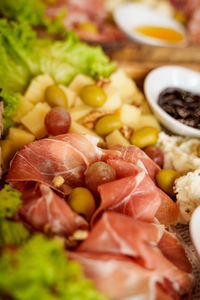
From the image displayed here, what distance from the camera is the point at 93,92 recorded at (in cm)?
159

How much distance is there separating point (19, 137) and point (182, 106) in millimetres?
879

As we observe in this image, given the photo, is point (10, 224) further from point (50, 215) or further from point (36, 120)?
point (36, 120)

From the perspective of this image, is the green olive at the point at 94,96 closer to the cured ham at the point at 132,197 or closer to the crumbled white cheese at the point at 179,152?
the crumbled white cheese at the point at 179,152

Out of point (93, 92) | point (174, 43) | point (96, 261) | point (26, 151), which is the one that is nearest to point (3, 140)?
point (26, 151)

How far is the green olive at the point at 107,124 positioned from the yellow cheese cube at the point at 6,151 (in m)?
0.44

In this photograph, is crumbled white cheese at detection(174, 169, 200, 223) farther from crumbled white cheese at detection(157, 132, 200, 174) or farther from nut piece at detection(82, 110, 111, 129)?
nut piece at detection(82, 110, 111, 129)

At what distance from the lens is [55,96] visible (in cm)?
157

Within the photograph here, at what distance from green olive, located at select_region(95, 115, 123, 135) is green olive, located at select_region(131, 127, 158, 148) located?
0.36ft

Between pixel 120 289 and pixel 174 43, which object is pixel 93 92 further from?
pixel 174 43

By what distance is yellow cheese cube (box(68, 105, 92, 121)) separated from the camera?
1610 mm

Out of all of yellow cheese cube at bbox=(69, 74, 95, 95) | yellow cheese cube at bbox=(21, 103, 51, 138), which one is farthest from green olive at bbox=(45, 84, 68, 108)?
yellow cheese cube at bbox=(69, 74, 95, 95)

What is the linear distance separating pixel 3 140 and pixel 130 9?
1805 millimetres

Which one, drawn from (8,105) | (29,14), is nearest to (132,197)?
(8,105)

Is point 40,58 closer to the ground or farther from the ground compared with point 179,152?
farther from the ground
